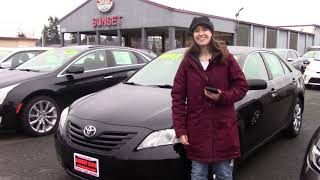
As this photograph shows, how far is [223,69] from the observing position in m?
2.88

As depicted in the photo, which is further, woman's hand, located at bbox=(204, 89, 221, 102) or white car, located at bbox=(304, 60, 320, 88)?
white car, located at bbox=(304, 60, 320, 88)

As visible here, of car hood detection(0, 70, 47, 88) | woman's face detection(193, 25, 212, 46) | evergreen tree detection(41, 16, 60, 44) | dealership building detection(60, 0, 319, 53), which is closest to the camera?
woman's face detection(193, 25, 212, 46)

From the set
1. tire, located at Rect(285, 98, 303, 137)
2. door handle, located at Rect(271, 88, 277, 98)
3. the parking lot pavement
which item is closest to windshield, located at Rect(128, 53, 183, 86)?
door handle, located at Rect(271, 88, 277, 98)

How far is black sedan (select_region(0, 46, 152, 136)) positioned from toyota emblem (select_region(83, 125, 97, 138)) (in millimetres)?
1978

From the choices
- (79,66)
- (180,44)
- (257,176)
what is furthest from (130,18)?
(257,176)

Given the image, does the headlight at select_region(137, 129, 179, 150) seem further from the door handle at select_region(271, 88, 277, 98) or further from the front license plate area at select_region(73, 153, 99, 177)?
the door handle at select_region(271, 88, 277, 98)

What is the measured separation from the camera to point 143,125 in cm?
340

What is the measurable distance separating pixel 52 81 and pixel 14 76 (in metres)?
0.60

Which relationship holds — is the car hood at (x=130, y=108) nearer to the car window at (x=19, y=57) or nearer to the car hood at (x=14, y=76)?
the car hood at (x=14, y=76)

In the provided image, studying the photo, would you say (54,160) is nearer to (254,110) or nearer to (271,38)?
(254,110)

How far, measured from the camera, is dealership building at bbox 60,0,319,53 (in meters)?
26.6

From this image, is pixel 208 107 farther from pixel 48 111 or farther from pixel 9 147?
pixel 48 111

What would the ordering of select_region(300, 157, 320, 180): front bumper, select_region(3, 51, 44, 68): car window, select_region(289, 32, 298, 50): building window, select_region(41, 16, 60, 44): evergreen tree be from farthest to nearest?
1. select_region(41, 16, 60, 44): evergreen tree
2. select_region(289, 32, 298, 50): building window
3. select_region(3, 51, 44, 68): car window
4. select_region(300, 157, 320, 180): front bumper

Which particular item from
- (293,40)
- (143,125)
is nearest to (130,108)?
(143,125)
